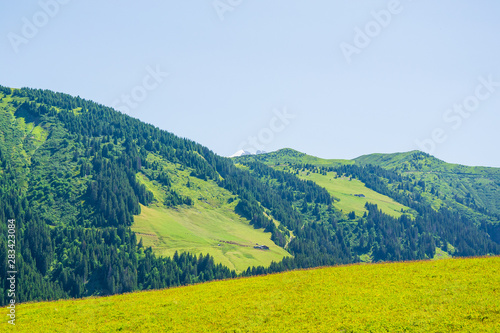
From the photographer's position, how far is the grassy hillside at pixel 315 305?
41500 mm

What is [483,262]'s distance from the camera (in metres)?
55.1

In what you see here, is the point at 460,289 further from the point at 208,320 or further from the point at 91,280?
the point at 91,280

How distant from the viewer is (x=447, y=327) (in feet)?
129

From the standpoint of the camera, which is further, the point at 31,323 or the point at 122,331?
the point at 31,323

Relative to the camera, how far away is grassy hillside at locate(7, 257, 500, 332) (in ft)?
136

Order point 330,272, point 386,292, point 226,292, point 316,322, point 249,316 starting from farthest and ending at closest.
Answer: point 330,272, point 226,292, point 386,292, point 249,316, point 316,322

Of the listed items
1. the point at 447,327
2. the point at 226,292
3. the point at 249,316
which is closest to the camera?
the point at 447,327

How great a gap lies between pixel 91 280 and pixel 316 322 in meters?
175

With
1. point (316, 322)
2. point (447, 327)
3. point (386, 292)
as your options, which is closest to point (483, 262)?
point (386, 292)

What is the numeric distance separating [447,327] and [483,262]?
785 inches

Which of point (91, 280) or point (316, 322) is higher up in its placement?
point (316, 322)

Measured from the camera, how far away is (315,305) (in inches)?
1848

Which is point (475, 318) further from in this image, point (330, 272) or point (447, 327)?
point (330, 272)

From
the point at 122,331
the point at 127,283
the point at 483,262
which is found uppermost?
the point at 483,262
